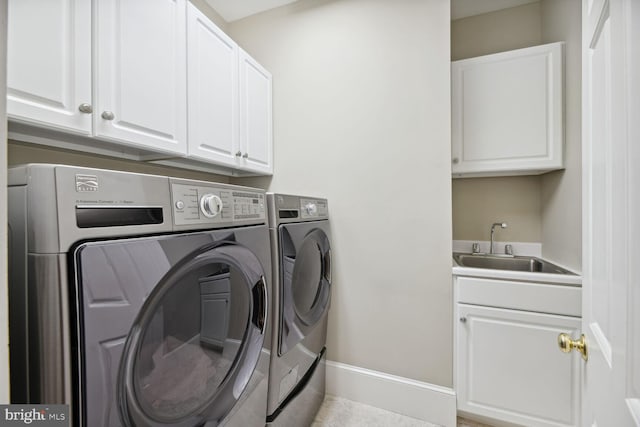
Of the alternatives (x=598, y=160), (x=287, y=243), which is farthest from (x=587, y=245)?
(x=287, y=243)

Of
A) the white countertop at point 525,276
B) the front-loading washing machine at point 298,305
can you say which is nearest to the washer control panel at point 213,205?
the front-loading washing machine at point 298,305

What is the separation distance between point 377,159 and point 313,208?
58 centimetres

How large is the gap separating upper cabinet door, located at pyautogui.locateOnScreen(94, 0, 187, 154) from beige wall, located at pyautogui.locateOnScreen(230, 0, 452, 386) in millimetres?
827

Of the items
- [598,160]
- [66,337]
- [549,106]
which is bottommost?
[66,337]

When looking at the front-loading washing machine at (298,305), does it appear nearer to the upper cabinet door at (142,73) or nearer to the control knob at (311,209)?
the control knob at (311,209)

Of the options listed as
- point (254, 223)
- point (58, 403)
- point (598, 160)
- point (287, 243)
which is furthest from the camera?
point (287, 243)

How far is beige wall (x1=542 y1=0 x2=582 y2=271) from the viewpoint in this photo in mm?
1486

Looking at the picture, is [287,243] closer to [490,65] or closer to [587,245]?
[587,245]

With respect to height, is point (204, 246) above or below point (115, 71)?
below

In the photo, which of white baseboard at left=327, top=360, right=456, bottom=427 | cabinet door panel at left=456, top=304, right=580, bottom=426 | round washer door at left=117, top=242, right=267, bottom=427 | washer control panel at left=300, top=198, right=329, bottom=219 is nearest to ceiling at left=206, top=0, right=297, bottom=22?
washer control panel at left=300, top=198, right=329, bottom=219

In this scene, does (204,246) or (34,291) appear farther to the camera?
(204,246)

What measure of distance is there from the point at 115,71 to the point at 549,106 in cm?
237

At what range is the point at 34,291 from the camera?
0.50 metres

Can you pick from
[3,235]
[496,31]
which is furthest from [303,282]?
[496,31]
